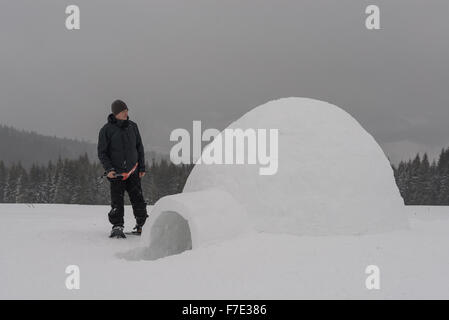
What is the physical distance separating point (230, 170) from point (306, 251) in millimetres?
2362

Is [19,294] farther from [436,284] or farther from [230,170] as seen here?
[436,284]

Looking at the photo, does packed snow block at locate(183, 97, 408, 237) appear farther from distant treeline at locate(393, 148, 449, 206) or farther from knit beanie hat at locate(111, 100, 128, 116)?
distant treeline at locate(393, 148, 449, 206)

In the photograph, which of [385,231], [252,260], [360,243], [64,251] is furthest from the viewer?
[385,231]

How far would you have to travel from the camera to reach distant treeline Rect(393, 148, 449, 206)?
38906 mm

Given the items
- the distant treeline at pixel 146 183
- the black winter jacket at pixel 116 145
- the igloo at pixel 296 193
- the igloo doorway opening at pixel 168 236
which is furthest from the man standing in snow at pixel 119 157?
the distant treeline at pixel 146 183

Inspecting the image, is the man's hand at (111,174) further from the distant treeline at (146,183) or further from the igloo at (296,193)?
the distant treeline at (146,183)

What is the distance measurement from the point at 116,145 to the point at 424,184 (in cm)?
3955

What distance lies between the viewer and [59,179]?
141 ft

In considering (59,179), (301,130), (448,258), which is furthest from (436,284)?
(59,179)

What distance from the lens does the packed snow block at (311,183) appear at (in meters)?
6.89

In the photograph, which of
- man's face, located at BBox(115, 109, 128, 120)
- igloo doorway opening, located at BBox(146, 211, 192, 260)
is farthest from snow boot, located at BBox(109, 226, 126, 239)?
man's face, located at BBox(115, 109, 128, 120)

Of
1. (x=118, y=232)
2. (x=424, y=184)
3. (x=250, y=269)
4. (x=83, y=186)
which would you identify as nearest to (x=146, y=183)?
(x=83, y=186)

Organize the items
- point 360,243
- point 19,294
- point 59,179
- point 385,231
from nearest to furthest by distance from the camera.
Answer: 1. point 19,294
2. point 360,243
3. point 385,231
4. point 59,179

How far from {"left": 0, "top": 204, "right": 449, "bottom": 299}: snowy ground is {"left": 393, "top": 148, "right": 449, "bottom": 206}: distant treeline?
35.1m
